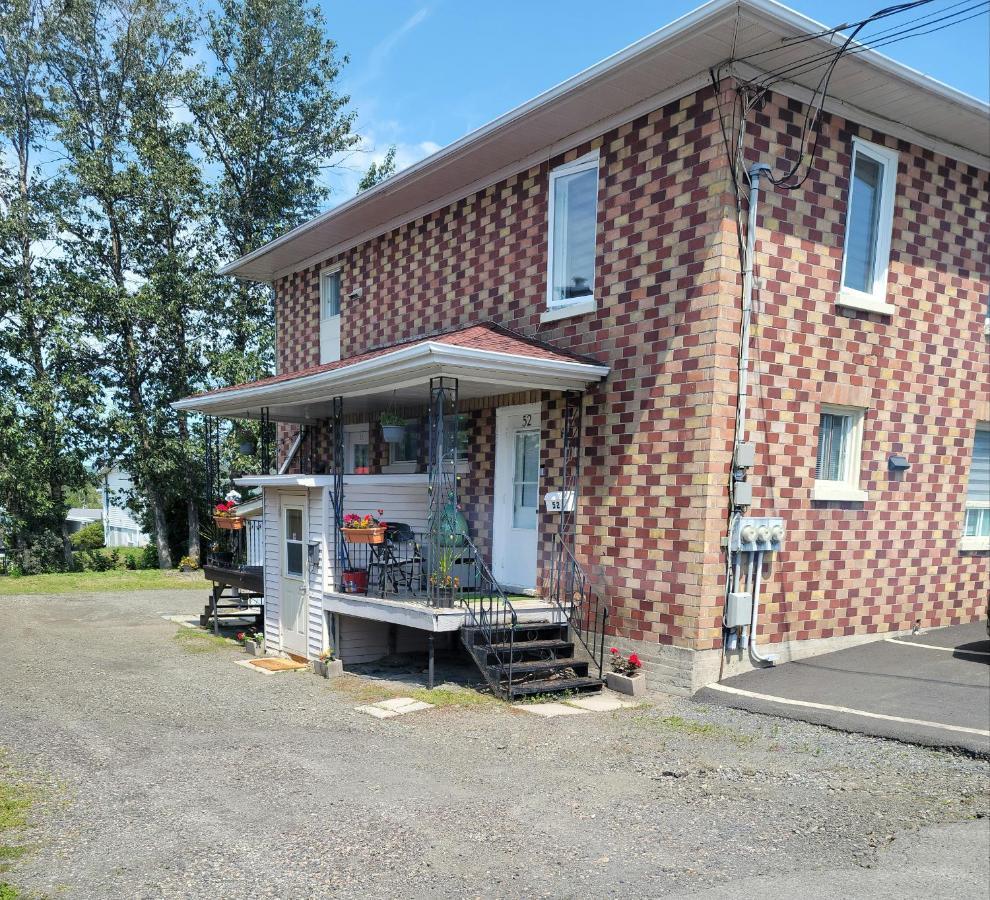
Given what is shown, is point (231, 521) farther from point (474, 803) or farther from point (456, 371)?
point (474, 803)

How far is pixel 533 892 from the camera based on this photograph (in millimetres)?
4012

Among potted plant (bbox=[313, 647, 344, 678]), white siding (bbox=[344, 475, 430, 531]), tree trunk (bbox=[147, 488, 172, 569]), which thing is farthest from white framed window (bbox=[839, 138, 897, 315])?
tree trunk (bbox=[147, 488, 172, 569])

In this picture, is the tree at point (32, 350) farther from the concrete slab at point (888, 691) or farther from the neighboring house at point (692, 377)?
Result: the concrete slab at point (888, 691)

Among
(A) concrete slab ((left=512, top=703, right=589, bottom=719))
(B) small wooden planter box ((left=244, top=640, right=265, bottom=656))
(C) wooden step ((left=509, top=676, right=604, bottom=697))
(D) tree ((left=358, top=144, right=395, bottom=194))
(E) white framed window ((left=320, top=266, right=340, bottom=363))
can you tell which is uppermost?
(D) tree ((left=358, top=144, right=395, bottom=194))

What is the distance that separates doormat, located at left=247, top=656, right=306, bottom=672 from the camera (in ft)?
32.9

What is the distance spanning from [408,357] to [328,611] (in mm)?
3710

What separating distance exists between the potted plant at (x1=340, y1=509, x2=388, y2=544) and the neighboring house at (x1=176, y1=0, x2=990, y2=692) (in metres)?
0.52

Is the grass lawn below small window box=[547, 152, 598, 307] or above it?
below

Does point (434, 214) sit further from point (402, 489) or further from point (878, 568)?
point (878, 568)

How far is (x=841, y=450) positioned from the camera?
925 centimetres

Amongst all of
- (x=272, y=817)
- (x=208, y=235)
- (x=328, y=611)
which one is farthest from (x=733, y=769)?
(x=208, y=235)

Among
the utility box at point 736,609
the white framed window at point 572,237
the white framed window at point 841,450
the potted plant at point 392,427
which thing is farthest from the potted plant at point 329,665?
the white framed window at point 841,450

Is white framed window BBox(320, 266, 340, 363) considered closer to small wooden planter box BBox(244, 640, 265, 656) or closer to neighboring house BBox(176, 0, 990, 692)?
neighboring house BBox(176, 0, 990, 692)

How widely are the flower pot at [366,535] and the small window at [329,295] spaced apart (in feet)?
21.0
